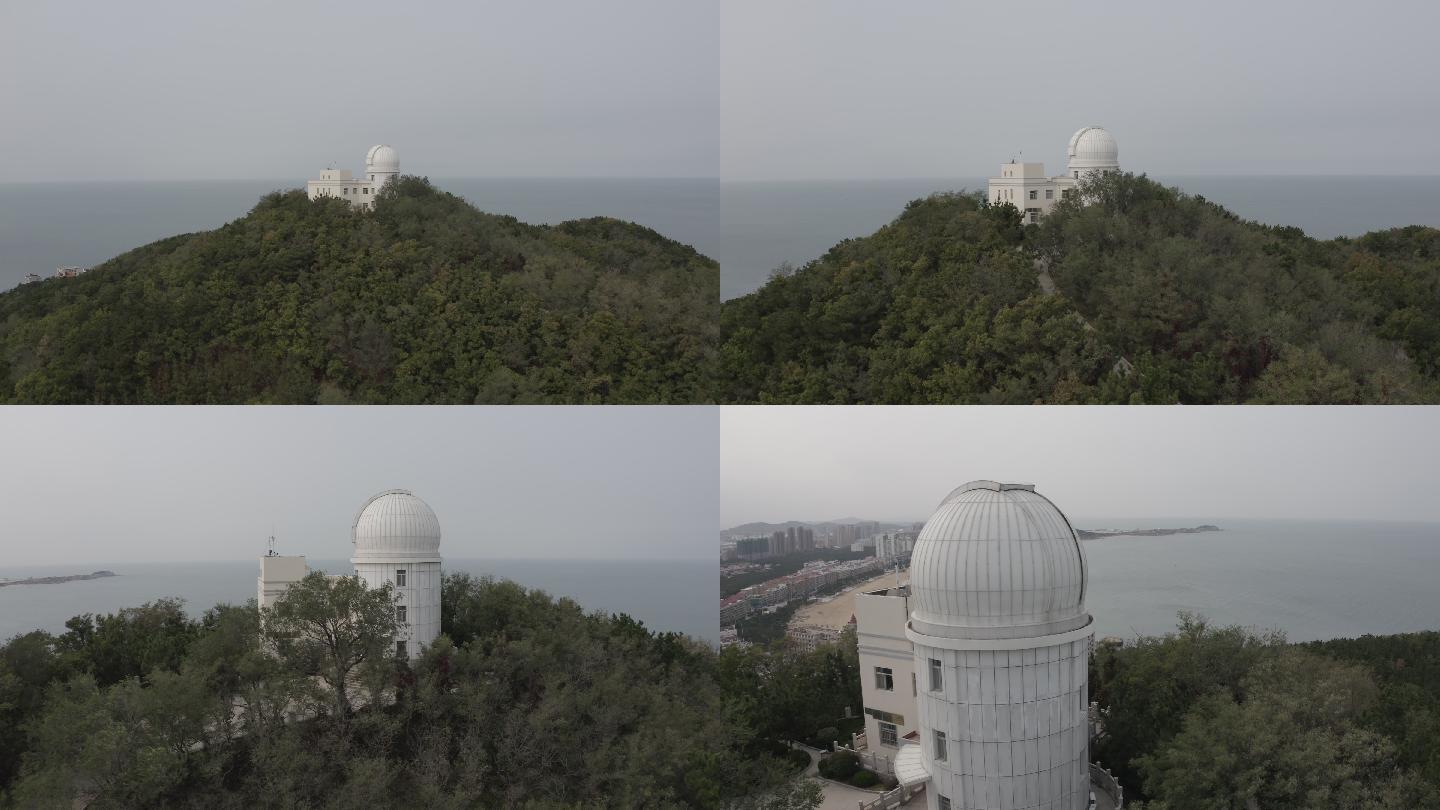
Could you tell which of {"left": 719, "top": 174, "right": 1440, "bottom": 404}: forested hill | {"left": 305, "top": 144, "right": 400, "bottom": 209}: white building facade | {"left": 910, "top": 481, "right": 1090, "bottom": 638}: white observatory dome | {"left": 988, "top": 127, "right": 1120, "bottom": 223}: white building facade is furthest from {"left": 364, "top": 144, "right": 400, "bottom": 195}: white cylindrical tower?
{"left": 910, "top": 481, "right": 1090, "bottom": 638}: white observatory dome

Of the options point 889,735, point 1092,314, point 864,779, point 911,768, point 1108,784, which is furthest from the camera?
point 1092,314

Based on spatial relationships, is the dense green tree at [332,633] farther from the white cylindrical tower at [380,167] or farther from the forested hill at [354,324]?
the white cylindrical tower at [380,167]

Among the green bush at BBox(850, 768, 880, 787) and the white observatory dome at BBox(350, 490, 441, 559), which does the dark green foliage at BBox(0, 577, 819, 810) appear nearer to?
the white observatory dome at BBox(350, 490, 441, 559)

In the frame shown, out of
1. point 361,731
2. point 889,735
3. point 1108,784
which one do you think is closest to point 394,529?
point 361,731

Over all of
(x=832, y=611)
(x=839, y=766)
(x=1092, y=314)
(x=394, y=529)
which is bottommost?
(x=839, y=766)

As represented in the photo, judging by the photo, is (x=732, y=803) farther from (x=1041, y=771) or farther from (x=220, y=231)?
(x=220, y=231)

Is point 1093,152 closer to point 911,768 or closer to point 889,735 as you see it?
point 889,735

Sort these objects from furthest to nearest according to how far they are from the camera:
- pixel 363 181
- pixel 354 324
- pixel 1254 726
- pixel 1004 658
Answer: pixel 363 181, pixel 354 324, pixel 1254 726, pixel 1004 658
